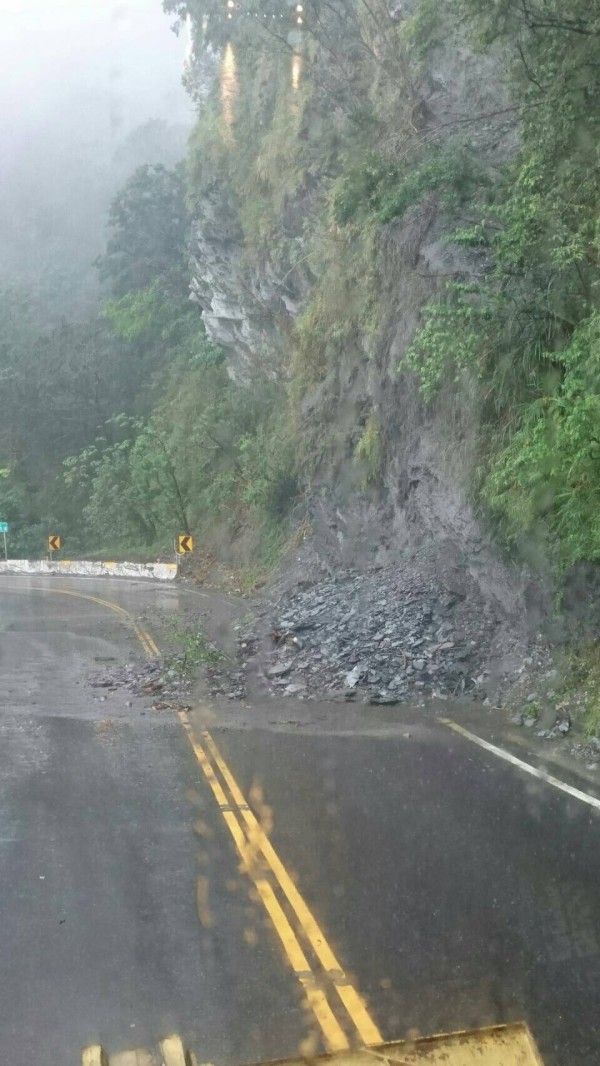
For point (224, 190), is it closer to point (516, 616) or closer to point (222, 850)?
point (516, 616)

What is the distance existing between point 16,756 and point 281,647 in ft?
21.5

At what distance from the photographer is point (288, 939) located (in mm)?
5875

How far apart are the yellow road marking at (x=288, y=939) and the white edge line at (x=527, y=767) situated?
2.90 m

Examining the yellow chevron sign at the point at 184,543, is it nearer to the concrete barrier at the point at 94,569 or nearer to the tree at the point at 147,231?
the concrete barrier at the point at 94,569

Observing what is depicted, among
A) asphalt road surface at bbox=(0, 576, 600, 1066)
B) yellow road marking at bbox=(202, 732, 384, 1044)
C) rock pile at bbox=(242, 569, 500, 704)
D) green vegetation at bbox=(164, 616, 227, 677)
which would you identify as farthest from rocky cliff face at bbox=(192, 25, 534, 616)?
yellow road marking at bbox=(202, 732, 384, 1044)

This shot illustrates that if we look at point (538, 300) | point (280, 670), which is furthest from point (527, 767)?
point (538, 300)

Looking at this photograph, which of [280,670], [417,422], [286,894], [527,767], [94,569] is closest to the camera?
[286,894]

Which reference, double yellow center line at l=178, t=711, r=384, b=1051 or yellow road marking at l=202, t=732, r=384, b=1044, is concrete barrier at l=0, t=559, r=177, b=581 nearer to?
double yellow center line at l=178, t=711, r=384, b=1051

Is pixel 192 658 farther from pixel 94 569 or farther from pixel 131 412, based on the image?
pixel 131 412

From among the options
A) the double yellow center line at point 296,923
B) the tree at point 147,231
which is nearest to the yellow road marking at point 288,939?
the double yellow center line at point 296,923

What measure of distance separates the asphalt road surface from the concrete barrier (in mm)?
29610

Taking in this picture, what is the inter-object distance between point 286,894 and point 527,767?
3.96 metres

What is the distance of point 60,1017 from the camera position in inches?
199

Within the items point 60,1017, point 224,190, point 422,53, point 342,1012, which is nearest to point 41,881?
point 60,1017
